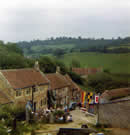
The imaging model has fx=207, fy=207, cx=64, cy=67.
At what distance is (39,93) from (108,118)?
16.4 meters

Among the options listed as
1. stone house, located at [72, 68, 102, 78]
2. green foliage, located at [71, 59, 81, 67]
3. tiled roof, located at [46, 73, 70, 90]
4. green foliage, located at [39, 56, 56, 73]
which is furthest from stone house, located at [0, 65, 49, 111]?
green foliage, located at [71, 59, 81, 67]

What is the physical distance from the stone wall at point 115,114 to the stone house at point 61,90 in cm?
1784

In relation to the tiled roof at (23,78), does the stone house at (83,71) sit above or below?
below

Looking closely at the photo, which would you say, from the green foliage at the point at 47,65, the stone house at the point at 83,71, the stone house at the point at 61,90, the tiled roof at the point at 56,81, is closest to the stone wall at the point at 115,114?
the stone house at the point at 61,90

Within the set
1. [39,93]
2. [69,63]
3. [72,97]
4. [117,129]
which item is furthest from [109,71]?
[69,63]

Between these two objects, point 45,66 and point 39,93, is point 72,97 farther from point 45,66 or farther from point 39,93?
point 45,66

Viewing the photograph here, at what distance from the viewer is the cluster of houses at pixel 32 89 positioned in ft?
96.2

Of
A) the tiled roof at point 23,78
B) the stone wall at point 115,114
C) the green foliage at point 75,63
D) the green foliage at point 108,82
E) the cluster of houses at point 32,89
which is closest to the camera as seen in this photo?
the stone wall at point 115,114

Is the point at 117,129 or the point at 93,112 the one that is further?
the point at 93,112

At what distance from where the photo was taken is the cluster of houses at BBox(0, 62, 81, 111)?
29.3 metres

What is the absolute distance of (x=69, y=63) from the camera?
8812 centimetres

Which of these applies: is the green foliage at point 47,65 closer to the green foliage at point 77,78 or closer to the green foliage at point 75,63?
the green foliage at point 77,78

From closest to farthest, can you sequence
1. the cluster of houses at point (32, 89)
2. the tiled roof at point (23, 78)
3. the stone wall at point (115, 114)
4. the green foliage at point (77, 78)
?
the stone wall at point (115, 114) → the cluster of houses at point (32, 89) → the tiled roof at point (23, 78) → the green foliage at point (77, 78)

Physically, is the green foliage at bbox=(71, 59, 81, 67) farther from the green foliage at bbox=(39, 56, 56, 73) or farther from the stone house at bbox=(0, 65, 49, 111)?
the stone house at bbox=(0, 65, 49, 111)
